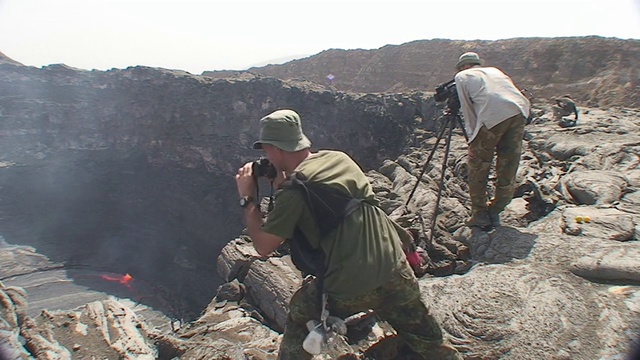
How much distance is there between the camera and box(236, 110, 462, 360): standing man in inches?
91.0

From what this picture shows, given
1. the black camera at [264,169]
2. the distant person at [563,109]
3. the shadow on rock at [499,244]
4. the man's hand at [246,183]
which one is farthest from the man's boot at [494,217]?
the distant person at [563,109]

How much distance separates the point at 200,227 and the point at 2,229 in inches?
478

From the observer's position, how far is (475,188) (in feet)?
16.3

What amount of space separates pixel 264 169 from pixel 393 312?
127 cm

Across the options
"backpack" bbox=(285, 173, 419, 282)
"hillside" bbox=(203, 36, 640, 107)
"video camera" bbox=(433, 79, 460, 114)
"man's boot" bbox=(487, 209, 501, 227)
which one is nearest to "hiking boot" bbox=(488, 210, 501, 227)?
"man's boot" bbox=(487, 209, 501, 227)

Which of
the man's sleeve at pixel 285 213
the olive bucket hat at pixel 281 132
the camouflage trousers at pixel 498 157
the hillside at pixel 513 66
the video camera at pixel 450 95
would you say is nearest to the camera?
the man's sleeve at pixel 285 213

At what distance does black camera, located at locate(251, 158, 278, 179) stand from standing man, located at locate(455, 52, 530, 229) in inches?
114

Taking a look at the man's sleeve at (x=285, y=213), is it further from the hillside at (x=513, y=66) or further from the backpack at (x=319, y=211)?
the hillside at (x=513, y=66)

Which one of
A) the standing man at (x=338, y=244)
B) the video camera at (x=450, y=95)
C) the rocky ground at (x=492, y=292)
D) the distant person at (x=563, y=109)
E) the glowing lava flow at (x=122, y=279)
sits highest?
the video camera at (x=450, y=95)

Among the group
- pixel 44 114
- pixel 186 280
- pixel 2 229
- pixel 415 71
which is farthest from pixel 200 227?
pixel 415 71

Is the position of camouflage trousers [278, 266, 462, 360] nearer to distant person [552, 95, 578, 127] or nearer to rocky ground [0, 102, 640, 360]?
rocky ground [0, 102, 640, 360]

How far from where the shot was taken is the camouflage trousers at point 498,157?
4.66 meters

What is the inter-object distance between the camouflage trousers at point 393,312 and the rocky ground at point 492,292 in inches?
30.3

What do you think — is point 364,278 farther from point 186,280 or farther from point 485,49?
point 485,49
